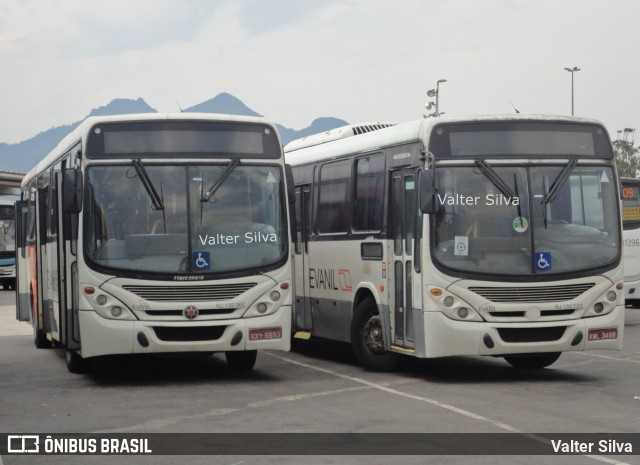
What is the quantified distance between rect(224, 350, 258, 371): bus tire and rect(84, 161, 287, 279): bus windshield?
167cm

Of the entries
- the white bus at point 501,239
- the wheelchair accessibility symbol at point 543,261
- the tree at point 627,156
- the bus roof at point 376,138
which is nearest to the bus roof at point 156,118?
the bus roof at point 376,138

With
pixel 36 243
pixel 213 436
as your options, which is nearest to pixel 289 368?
pixel 36 243

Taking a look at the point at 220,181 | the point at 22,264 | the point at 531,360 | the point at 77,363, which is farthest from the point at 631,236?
the point at 77,363

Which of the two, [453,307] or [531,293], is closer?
[453,307]

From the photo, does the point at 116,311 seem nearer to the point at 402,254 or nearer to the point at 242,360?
the point at 242,360

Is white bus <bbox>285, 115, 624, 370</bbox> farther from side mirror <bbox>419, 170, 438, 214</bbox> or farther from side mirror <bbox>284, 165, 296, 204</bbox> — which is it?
side mirror <bbox>284, 165, 296, 204</bbox>

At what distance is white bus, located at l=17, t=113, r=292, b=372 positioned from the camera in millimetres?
14336

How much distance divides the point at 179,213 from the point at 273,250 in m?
1.16

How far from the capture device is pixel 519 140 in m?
14.8

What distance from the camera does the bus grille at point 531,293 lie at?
1430cm

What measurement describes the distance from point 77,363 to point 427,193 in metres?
4.99

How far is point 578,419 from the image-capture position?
1138cm

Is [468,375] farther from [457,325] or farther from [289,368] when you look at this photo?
[289,368]

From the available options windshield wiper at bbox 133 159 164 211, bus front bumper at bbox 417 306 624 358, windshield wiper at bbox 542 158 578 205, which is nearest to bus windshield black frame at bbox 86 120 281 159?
A: windshield wiper at bbox 133 159 164 211
